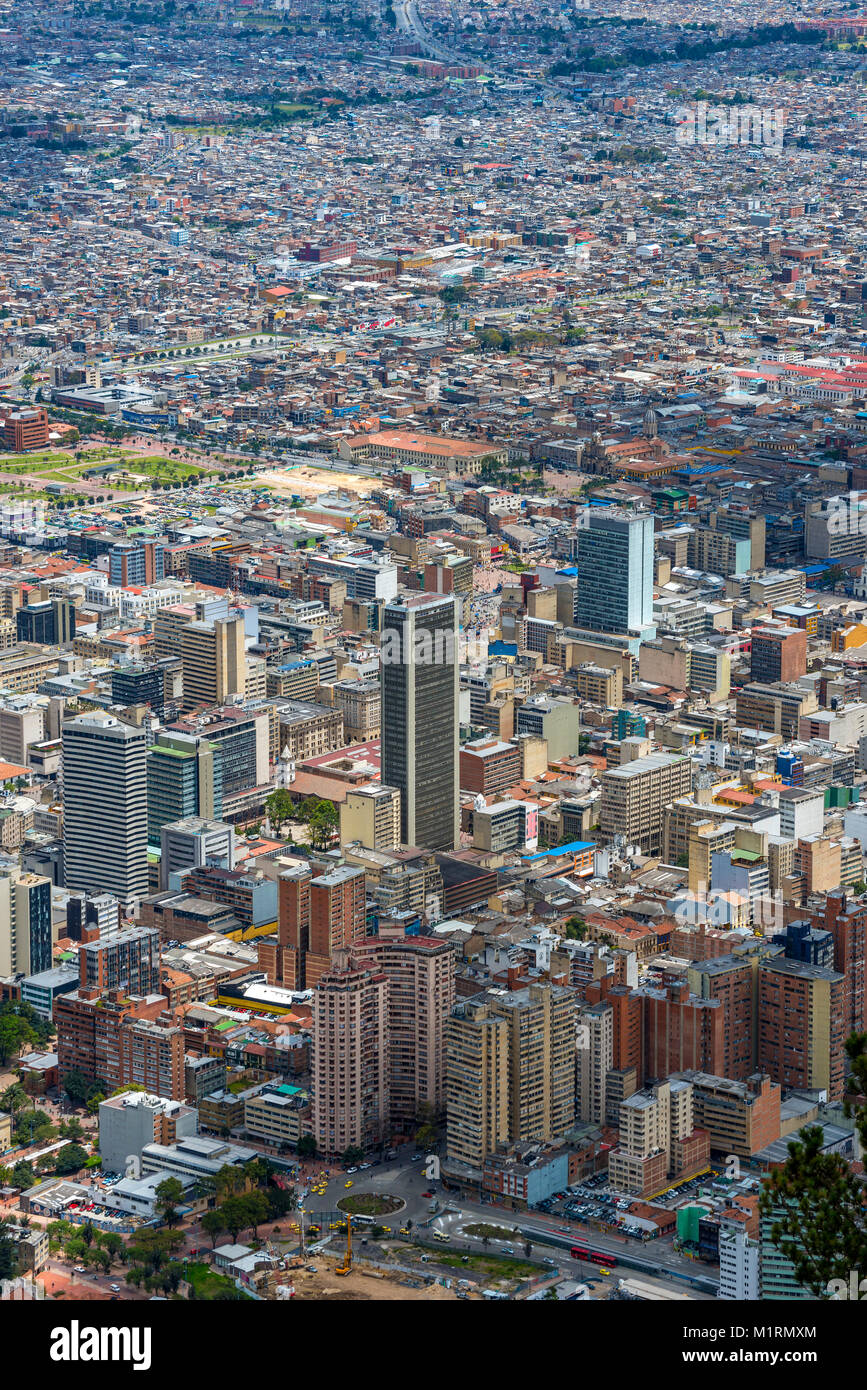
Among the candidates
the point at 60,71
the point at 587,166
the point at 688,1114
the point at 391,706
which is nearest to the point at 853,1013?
the point at 688,1114

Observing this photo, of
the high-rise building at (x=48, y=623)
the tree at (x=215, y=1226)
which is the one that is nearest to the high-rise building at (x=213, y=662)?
the high-rise building at (x=48, y=623)

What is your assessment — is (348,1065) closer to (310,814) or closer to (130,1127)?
(130,1127)

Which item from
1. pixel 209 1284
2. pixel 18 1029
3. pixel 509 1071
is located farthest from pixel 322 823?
pixel 209 1284

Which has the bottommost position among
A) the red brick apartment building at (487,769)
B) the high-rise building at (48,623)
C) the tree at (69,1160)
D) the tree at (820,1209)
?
the tree at (69,1160)

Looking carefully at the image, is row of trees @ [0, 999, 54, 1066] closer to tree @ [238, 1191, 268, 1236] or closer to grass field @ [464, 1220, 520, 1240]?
tree @ [238, 1191, 268, 1236]

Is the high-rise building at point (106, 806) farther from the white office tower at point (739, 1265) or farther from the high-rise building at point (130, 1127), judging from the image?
the white office tower at point (739, 1265)
